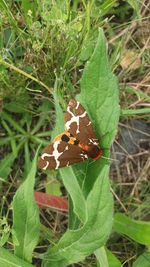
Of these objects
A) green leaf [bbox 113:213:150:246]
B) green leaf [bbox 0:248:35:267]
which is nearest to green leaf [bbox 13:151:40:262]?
green leaf [bbox 0:248:35:267]

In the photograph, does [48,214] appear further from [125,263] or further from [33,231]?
[33,231]

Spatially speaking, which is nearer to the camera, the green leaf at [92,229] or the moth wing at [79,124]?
the green leaf at [92,229]

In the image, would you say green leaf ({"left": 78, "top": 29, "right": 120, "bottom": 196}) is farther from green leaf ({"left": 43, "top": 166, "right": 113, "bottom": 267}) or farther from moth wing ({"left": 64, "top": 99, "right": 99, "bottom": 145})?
green leaf ({"left": 43, "top": 166, "right": 113, "bottom": 267})

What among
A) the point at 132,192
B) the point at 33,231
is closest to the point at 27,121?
the point at 132,192

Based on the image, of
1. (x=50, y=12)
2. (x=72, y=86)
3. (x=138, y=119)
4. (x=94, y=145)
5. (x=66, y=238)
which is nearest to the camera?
(x=66, y=238)

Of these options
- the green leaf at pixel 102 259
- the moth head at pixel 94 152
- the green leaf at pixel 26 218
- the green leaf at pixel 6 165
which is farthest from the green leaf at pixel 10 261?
the green leaf at pixel 6 165

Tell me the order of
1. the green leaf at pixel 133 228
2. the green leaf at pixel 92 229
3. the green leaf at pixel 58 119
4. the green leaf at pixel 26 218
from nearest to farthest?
1. the green leaf at pixel 92 229
2. the green leaf at pixel 26 218
3. the green leaf at pixel 58 119
4. the green leaf at pixel 133 228

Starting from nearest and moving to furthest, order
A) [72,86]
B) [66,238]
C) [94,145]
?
1. [66,238]
2. [94,145]
3. [72,86]

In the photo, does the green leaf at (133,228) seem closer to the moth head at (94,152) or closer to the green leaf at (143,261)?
the green leaf at (143,261)

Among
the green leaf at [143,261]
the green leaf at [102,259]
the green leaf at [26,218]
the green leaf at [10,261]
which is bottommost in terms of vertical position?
the green leaf at [143,261]
